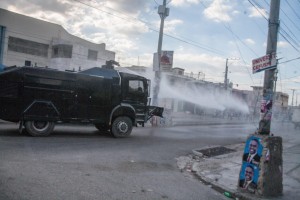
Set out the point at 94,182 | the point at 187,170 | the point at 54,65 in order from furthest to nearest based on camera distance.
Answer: the point at 54,65 → the point at 187,170 → the point at 94,182


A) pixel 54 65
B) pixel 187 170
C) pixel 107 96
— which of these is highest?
pixel 54 65

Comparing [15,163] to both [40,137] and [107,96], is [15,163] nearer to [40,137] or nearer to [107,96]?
[40,137]

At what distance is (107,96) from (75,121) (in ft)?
5.48

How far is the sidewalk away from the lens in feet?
24.0

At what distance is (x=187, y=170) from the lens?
9492mm

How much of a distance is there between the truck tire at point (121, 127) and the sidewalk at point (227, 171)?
11.1 feet

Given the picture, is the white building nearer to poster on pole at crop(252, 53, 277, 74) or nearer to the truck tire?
the truck tire

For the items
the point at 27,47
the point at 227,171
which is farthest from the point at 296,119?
the point at 227,171

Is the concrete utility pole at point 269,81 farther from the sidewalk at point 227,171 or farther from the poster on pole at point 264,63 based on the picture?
the sidewalk at point 227,171

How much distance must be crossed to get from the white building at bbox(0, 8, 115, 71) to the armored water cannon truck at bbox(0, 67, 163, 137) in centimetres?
2374

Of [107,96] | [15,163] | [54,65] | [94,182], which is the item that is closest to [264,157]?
[94,182]

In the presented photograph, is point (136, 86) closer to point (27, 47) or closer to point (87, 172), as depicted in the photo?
point (87, 172)

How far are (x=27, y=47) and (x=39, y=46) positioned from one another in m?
1.81

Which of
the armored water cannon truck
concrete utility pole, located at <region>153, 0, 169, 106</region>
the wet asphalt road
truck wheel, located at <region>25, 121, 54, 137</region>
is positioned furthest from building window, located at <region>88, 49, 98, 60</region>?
the wet asphalt road
